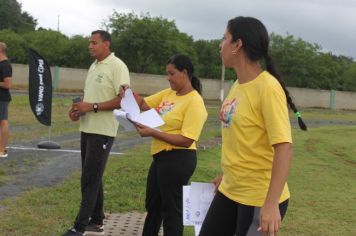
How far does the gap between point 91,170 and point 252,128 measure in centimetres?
251

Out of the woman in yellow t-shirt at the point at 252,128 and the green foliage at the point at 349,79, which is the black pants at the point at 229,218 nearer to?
the woman in yellow t-shirt at the point at 252,128

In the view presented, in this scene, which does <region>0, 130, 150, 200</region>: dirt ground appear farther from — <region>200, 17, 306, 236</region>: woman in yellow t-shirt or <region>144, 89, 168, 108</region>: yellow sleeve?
<region>200, 17, 306, 236</region>: woman in yellow t-shirt

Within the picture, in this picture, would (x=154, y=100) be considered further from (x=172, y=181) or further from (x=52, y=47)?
(x=52, y=47)

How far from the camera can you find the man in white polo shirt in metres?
5.37

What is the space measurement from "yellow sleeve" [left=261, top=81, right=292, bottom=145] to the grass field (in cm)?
340

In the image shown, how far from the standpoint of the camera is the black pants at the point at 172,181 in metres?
4.79

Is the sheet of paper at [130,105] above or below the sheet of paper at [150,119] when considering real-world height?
above

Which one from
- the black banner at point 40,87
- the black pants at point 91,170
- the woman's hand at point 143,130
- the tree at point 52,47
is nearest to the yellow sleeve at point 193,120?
the woman's hand at point 143,130

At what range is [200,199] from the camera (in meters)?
4.08

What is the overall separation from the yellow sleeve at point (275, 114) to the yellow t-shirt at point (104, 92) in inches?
96.5

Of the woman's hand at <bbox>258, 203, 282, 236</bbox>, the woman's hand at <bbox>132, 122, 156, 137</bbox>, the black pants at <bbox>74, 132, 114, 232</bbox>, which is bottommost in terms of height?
the black pants at <bbox>74, 132, 114, 232</bbox>

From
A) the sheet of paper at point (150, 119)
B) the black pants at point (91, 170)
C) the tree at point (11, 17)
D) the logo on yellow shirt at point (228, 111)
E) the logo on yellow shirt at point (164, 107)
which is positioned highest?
the tree at point (11, 17)

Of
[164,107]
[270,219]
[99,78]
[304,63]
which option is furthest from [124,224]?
[304,63]

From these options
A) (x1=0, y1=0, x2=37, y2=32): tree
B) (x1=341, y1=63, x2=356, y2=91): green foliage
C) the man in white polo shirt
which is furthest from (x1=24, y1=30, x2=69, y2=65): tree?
the man in white polo shirt
